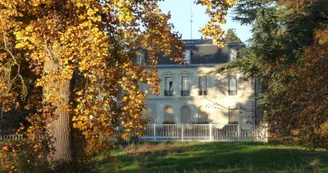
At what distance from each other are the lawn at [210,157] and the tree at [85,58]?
7.90 meters

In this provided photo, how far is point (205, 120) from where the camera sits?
183ft

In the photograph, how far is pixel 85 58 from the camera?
12.1 meters

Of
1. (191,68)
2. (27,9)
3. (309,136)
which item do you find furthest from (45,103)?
(191,68)

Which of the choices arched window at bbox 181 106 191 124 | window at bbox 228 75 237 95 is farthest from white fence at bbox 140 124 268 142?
arched window at bbox 181 106 191 124

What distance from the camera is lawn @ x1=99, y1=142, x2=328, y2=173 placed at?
23.3m

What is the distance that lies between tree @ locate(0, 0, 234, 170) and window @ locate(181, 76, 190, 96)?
41.2 m

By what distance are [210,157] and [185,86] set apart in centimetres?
2964

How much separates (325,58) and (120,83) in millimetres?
4621

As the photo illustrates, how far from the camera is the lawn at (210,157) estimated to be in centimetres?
2333

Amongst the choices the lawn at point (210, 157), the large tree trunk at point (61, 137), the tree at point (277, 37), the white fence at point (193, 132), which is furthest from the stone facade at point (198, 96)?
the large tree trunk at point (61, 137)

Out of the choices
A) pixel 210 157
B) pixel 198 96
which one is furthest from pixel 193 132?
pixel 198 96

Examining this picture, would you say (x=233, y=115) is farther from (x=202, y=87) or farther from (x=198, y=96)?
(x=202, y=87)

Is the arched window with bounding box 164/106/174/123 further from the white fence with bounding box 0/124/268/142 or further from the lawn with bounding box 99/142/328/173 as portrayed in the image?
the lawn with bounding box 99/142/328/173

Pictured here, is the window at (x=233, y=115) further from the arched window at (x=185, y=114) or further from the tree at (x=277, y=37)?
the tree at (x=277, y=37)
